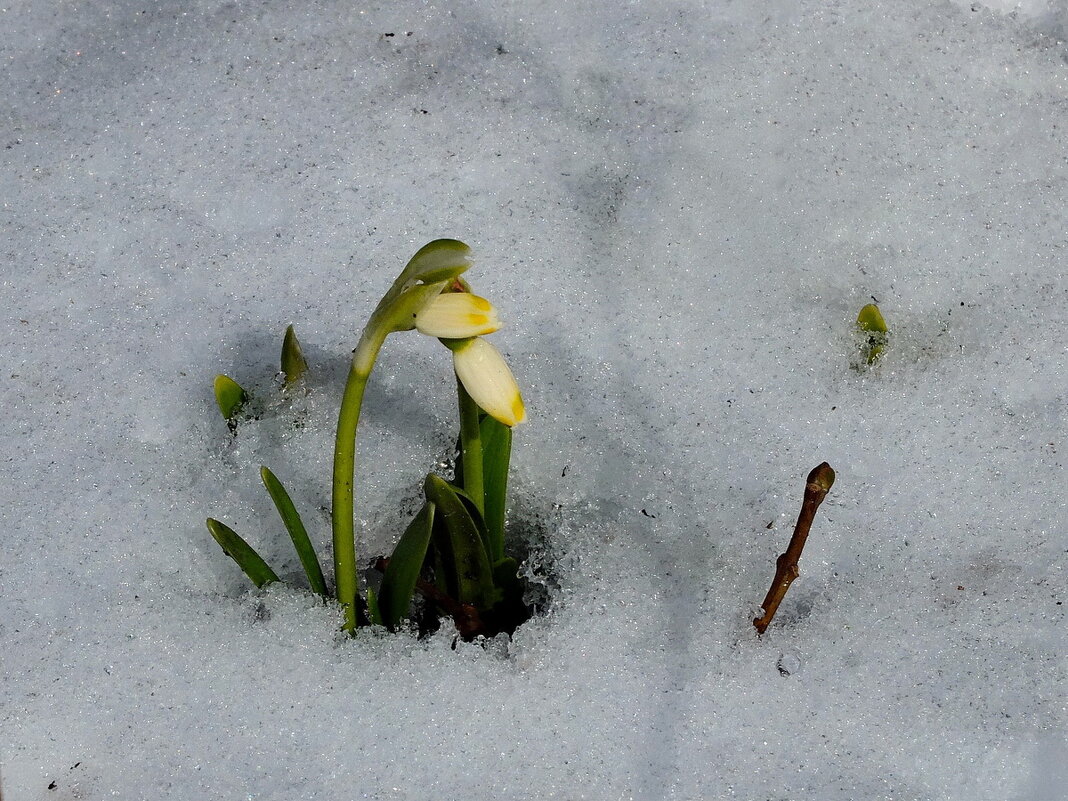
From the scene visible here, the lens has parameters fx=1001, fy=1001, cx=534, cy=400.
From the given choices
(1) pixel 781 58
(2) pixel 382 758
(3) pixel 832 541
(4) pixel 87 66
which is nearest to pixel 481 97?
(1) pixel 781 58

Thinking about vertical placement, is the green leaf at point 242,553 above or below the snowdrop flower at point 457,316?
below

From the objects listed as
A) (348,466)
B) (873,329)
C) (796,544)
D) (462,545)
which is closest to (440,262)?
(348,466)

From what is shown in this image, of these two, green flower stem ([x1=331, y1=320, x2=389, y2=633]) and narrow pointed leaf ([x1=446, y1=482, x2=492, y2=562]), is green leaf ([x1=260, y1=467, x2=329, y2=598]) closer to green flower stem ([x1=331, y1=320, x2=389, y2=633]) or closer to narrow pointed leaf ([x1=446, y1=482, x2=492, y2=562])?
green flower stem ([x1=331, y1=320, x2=389, y2=633])

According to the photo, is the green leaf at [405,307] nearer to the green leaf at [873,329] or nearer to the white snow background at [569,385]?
the white snow background at [569,385]

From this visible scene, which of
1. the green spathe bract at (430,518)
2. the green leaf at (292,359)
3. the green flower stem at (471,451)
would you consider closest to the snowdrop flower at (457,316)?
the green spathe bract at (430,518)

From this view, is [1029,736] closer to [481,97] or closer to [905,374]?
[905,374]

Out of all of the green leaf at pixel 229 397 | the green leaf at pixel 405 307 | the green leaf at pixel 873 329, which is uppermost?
the green leaf at pixel 405 307
